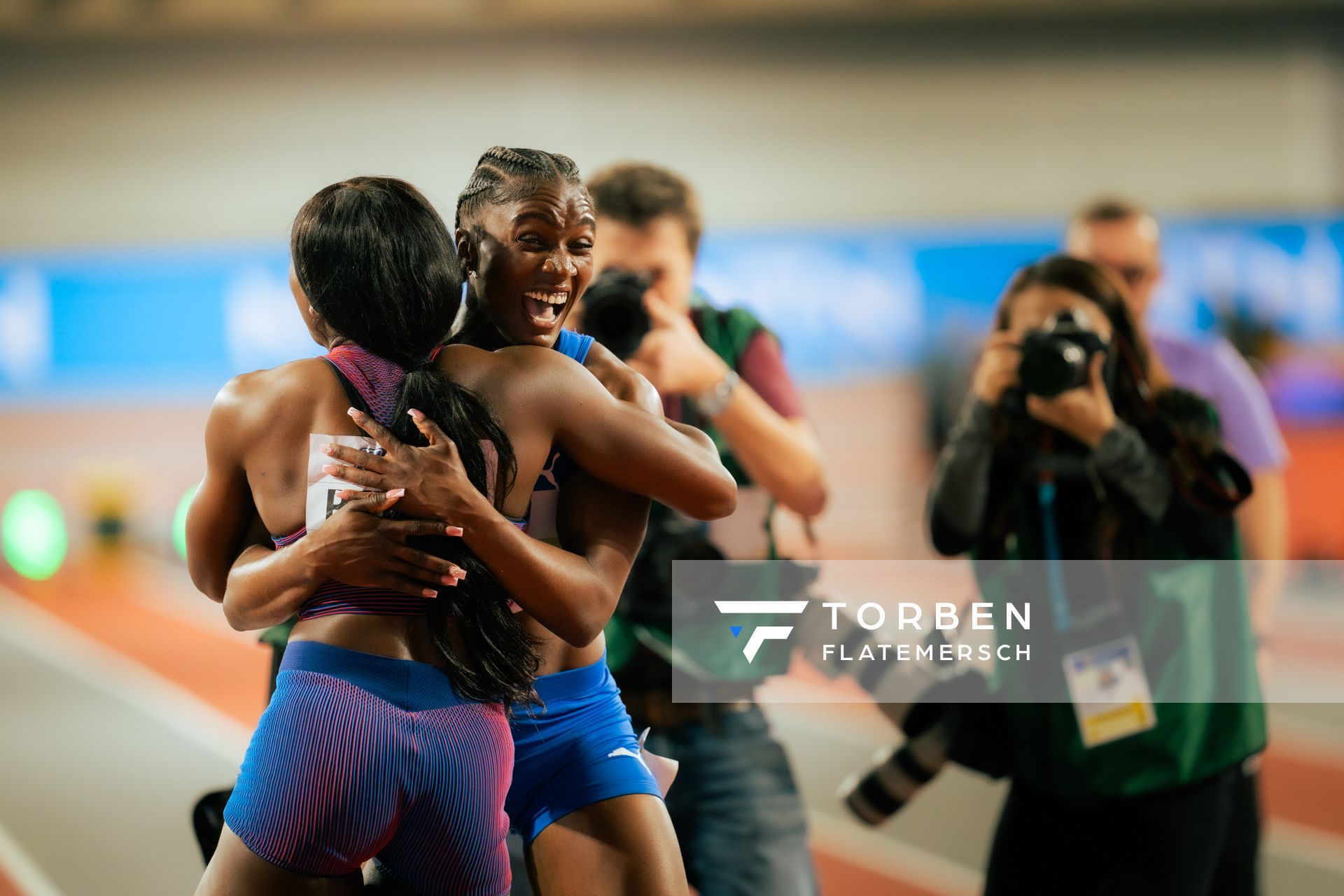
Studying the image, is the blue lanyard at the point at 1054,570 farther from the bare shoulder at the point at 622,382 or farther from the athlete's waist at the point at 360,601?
the athlete's waist at the point at 360,601

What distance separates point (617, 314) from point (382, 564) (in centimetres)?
110

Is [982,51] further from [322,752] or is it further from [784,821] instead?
[322,752]

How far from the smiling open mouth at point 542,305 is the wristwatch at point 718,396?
93 cm

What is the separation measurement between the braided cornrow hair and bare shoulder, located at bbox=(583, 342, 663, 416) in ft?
0.75

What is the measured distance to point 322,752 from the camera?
1.47 meters

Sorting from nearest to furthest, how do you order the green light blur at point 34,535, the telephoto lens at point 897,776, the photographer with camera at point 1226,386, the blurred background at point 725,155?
the telephoto lens at point 897,776, the photographer with camera at point 1226,386, the blurred background at point 725,155, the green light blur at point 34,535

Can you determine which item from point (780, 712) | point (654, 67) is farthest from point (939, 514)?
point (654, 67)

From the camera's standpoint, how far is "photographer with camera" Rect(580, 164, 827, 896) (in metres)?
2.55

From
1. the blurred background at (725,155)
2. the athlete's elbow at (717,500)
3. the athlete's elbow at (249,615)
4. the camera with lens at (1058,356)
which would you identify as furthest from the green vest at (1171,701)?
the blurred background at (725,155)

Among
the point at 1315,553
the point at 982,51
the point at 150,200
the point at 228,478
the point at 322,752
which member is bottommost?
the point at 1315,553

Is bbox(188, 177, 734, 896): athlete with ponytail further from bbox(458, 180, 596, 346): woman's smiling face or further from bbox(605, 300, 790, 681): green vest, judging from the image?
bbox(605, 300, 790, 681): green vest

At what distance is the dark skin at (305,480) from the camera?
146cm

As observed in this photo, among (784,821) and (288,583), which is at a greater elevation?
(288,583)

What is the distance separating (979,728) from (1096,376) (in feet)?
2.43
